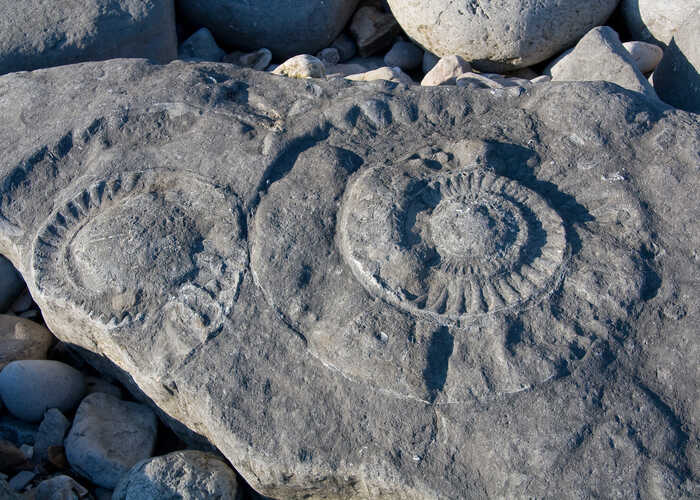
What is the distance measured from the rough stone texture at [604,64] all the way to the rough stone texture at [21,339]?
2630 mm

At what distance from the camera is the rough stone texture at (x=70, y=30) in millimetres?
2992

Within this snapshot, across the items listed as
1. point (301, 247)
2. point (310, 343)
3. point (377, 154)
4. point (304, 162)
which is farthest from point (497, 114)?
point (310, 343)

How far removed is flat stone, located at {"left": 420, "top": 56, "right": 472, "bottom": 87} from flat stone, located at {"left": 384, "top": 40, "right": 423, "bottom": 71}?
431 millimetres

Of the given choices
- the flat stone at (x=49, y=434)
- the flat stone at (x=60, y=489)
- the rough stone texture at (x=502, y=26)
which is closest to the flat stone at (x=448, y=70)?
the rough stone texture at (x=502, y=26)

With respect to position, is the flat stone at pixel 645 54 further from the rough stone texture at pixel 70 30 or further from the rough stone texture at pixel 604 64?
the rough stone texture at pixel 70 30

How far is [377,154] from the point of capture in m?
2.18

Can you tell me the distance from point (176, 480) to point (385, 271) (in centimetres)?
87

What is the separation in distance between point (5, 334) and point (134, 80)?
111 cm

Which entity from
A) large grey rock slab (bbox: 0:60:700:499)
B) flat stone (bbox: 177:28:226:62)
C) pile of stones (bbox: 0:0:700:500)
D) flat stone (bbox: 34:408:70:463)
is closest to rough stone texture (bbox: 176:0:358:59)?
flat stone (bbox: 177:28:226:62)

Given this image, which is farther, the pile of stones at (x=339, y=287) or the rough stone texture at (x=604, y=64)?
the rough stone texture at (x=604, y=64)

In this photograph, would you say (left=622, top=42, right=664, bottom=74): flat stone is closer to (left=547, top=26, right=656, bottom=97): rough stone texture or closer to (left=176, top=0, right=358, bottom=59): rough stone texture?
(left=547, top=26, right=656, bottom=97): rough stone texture

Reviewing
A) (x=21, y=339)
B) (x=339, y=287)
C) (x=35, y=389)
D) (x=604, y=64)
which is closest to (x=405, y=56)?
Result: (x=604, y=64)

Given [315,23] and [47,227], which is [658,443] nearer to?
[47,227]

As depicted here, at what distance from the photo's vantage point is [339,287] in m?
1.90
